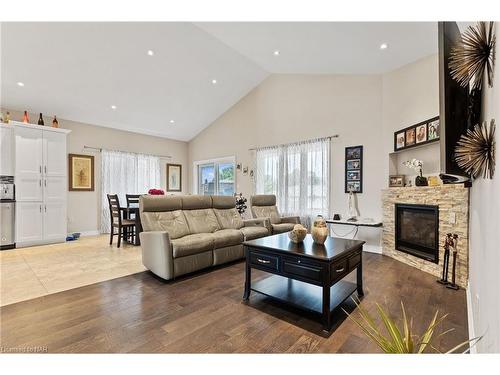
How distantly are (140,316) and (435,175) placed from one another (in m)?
4.26

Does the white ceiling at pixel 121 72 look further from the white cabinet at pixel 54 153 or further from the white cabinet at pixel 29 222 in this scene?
the white cabinet at pixel 29 222

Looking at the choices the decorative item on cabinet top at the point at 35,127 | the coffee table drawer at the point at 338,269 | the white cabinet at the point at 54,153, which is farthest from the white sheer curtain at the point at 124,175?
the coffee table drawer at the point at 338,269

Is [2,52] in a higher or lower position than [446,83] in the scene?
higher

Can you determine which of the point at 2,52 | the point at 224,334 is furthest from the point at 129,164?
the point at 224,334

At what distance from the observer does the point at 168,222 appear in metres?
3.60

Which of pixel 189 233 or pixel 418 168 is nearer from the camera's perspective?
pixel 189 233

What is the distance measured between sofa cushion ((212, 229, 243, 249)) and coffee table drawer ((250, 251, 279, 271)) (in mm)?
1117

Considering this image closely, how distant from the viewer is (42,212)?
16.5 ft

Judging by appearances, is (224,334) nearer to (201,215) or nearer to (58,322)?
(58,322)

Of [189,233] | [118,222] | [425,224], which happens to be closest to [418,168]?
[425,224]

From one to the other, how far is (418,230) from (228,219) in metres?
2.98

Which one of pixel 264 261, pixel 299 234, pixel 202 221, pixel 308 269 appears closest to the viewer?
pixel 308 269

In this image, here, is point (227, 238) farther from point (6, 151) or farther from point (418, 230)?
point (6, 151)

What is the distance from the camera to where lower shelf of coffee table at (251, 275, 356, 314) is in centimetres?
222
